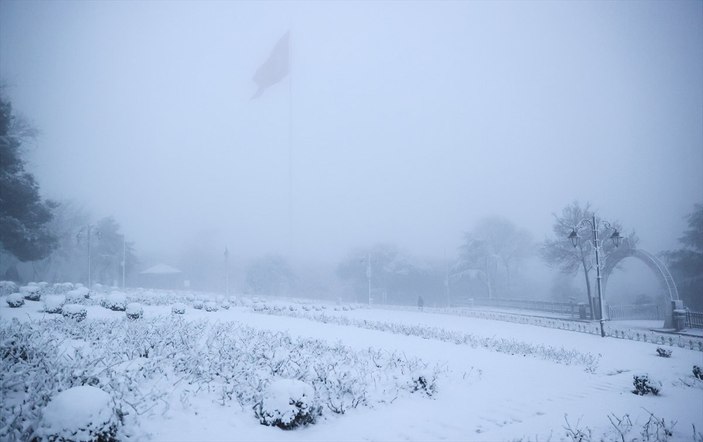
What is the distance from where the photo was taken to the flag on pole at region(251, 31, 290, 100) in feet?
164

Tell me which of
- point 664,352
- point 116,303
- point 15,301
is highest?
point 15,301

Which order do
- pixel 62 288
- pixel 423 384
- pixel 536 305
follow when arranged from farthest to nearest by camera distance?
pixel 536 305 → pixel 62 288 → pixel 423 384

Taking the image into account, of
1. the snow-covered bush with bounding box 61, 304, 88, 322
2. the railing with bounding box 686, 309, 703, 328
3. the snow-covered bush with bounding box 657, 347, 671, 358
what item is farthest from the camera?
the railing with bounding box 686, 309, 703, 328

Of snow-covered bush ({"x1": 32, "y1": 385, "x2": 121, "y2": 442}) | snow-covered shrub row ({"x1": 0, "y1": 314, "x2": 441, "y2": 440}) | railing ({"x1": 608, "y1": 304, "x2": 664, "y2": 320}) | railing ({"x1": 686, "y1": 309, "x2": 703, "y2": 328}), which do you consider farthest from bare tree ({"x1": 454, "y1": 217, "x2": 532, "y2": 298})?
snow-covered bush ({"x1": 32, "y1": 385, "x2": 121, "y2": 442})

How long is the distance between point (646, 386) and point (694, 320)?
20.3 metres

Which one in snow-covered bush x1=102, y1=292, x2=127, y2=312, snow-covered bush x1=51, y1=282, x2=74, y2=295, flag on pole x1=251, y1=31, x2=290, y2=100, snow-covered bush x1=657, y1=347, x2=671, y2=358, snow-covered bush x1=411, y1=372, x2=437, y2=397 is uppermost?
flag on pole x1=251, y1=31, x2=290, y2=100

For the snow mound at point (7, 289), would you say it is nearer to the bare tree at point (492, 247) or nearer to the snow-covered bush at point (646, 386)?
the snow-covered bush at point (646, 386)

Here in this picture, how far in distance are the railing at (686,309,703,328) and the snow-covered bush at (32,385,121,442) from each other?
1227 inches

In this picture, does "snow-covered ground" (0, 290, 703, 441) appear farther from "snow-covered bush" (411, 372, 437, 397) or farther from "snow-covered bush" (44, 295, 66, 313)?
"snow-covered bush" (44, 295, 66, 313)

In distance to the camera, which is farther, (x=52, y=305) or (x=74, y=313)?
(x=52, y=305)

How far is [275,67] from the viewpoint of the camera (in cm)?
5106

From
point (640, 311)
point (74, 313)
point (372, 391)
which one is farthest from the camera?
point (640, 311)

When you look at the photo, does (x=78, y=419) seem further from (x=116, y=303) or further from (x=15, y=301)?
(x=15, y=301)

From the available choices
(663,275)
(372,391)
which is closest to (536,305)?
(663,275)
